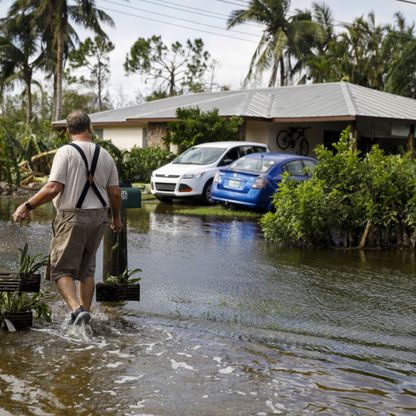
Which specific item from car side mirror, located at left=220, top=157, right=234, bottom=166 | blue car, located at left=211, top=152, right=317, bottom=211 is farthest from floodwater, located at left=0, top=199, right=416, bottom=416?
car side mirror, located at left=220, top=157, right=234, bottom=166

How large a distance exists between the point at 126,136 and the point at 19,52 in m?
19.6

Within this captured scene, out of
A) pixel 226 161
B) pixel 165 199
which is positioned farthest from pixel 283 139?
pixel 165 199

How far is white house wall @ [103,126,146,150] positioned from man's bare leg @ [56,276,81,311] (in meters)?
23.8

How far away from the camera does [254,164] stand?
52.7 feet

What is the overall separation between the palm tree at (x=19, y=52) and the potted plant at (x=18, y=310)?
4122 centimetres

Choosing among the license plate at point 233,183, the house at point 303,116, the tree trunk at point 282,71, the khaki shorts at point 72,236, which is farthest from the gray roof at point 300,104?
the khaki shorts at point 72,236

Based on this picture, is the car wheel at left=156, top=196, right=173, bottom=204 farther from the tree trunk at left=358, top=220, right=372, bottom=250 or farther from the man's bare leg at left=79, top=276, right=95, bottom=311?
the man's bare leg at left=79, top=276, right=95, bottom=311

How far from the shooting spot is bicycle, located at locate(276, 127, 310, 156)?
26172 millimetres

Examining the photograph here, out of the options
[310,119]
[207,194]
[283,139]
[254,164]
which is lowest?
[207,194]

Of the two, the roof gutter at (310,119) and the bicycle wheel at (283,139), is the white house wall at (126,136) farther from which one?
the roof gutter at (310,119)

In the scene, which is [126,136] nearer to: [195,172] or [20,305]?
[195,172]

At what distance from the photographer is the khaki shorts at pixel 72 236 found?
579cm

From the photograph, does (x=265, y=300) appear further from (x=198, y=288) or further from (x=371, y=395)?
(x=371, y=395)

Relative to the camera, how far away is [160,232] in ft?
41.8
